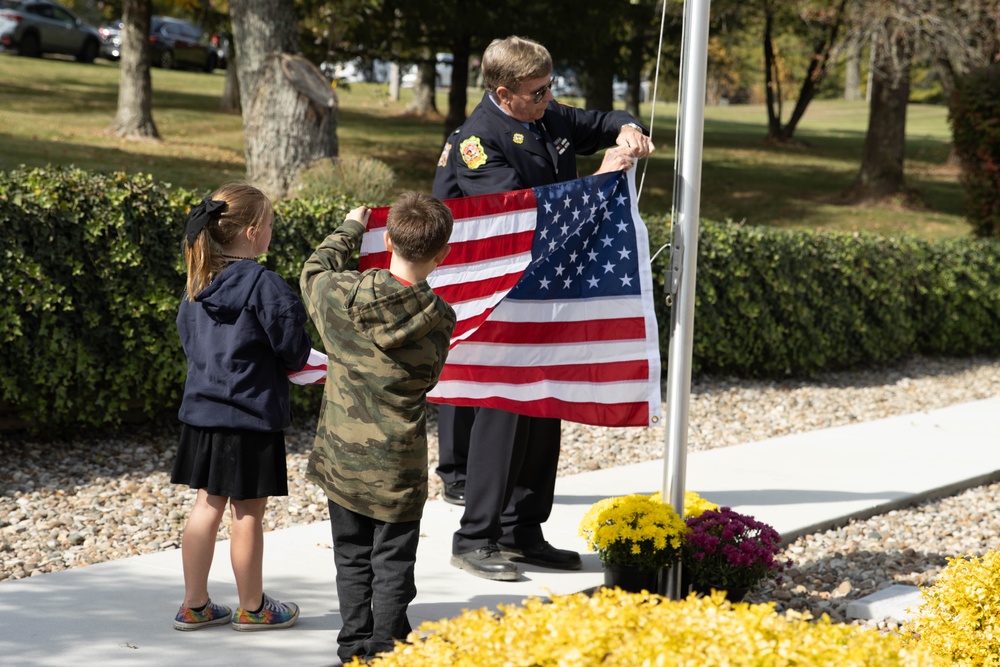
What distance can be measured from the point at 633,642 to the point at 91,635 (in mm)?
2449

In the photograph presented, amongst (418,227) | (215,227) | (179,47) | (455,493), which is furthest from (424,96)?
(418,227)

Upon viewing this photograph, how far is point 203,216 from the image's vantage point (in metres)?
3.57

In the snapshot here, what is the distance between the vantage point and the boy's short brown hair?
11.0 feet

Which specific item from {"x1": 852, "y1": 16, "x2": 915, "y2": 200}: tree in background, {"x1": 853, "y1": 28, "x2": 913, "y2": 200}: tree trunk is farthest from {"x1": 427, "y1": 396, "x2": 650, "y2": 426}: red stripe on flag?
{"x1": 853, "y1": 28, "x2": 913, "y2": 200}: tree trunk

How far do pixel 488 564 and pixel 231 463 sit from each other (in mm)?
1366

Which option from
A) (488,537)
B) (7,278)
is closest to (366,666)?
(488,537)

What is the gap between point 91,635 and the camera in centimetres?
377

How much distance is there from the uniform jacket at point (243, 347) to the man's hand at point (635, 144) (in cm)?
159

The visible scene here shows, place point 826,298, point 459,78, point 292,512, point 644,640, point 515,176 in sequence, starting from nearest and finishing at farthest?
point 644,640
point 515,176
point 292,512
point 826,298
point 459,78

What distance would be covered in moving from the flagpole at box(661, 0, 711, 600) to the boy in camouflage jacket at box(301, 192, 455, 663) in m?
1.14

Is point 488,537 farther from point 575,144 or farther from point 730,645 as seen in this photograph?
point 730,645

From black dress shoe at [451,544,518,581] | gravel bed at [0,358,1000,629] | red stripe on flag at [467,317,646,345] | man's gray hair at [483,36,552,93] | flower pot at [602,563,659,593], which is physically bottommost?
gravel bed at [0,358,1000,629]

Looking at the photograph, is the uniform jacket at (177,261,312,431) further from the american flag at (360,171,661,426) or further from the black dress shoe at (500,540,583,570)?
the black dress shoe at (500,540,583,570)

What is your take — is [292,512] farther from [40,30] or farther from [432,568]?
[40,30]
